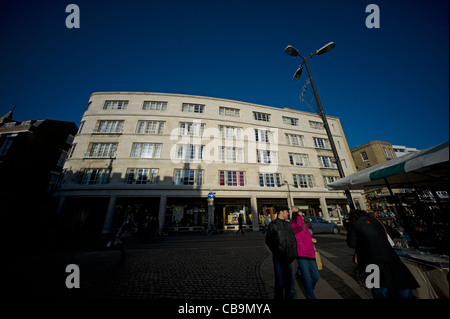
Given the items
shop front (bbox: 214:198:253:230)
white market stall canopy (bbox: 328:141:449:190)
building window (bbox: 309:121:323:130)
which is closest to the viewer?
white market stall canopy (bbox: 328:141:449:190)

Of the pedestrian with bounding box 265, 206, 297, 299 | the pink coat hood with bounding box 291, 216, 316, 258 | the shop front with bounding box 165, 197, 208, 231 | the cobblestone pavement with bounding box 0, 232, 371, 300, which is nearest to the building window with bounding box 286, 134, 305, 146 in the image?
the shop front with bounding box 165, 197, 208, 231

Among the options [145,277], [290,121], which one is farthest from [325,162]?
[145,277]

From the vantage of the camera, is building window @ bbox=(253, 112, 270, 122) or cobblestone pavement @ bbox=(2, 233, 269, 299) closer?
cobblestone pavement @ bbox=(2, 233, 269, 299)

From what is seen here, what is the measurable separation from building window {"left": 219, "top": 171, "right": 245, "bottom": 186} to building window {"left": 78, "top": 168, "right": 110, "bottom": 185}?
12.2 metres

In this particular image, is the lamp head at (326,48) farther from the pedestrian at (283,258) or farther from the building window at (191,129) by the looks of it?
the building window at (191,129)

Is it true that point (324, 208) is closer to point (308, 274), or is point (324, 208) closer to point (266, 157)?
point (266, 157)

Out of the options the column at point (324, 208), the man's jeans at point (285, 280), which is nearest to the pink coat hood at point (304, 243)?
the man's jeans at point (285, 280)

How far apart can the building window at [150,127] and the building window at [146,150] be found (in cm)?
173

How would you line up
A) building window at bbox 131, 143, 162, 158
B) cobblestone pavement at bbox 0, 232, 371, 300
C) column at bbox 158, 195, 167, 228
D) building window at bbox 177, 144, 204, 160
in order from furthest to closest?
building window at bbox 177, 144, 204, 160 → building window at bbox 131, 143, 162, 158 → column at bbox 158, 195, 167, 228 → cobblestone pavement at bbox 0, 232, 371, 300

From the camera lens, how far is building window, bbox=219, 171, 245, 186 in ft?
57.6

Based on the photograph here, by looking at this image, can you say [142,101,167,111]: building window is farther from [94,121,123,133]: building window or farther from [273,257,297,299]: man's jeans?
[273,257,297,299]: man's jeans

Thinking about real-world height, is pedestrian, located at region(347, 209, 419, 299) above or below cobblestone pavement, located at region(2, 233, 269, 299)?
above

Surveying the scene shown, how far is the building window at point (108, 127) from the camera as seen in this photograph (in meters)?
18.5
